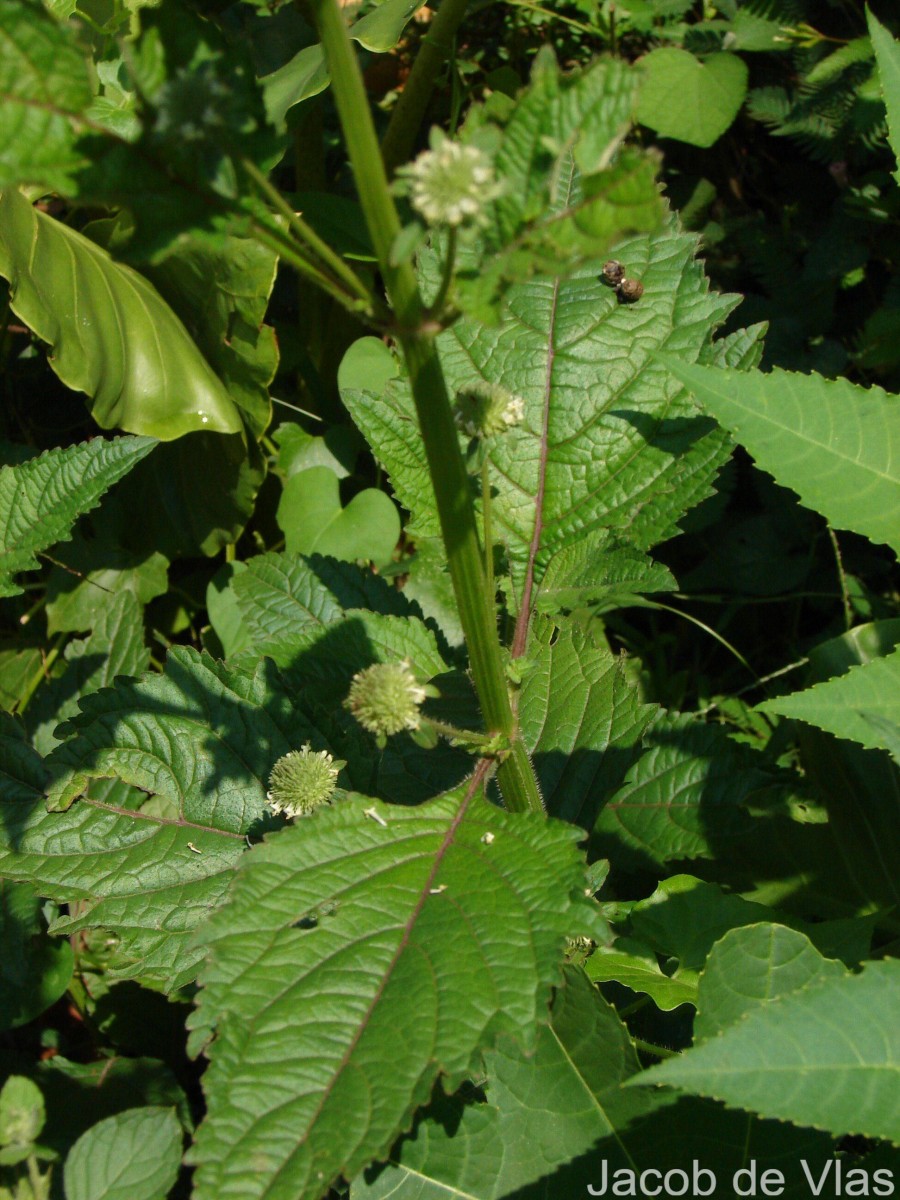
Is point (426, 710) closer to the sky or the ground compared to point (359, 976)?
closer to the ground

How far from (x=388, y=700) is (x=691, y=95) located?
2.48m

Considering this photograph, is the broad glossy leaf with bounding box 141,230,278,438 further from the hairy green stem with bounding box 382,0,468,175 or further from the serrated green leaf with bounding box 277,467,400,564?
the hairy green stem with bounding box 382,0,468,175

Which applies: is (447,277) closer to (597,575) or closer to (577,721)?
(597,575)

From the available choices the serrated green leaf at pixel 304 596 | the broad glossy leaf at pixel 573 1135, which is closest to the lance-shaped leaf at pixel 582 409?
the serrated green leaf at pixel 304 596

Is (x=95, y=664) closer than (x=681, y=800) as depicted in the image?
No

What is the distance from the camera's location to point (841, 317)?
132 inches

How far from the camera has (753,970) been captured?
1.60 m

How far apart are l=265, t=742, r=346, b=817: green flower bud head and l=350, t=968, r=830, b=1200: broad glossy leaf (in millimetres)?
509

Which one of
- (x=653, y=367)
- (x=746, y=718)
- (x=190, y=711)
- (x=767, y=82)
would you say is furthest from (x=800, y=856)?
(x=767, y=82)

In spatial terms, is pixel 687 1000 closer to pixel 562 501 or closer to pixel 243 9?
pixel 562 501

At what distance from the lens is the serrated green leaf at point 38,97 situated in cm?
99

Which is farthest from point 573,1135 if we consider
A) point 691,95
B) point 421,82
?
point 691,95

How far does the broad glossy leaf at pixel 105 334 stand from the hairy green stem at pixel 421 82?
87 centimetres

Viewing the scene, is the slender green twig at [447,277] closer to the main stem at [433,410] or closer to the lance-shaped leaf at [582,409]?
the main stem at [433,410]
